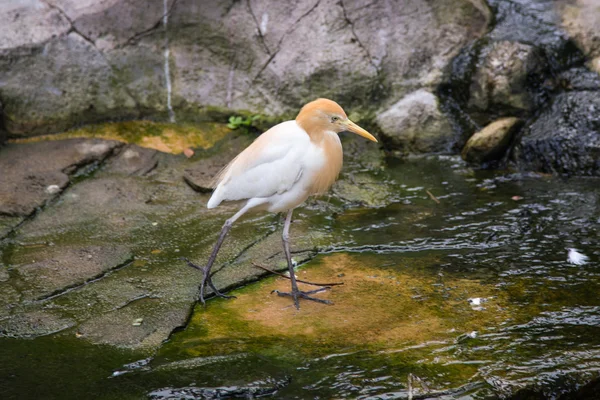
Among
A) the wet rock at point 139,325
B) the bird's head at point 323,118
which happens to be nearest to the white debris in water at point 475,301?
the bird's head at point 323,118

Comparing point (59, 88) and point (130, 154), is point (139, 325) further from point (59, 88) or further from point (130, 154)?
point (59, 88)

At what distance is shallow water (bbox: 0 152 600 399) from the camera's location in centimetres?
313

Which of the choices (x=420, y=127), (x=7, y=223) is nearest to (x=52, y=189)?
(x=7, y=223)

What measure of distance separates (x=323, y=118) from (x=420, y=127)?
3104 mm

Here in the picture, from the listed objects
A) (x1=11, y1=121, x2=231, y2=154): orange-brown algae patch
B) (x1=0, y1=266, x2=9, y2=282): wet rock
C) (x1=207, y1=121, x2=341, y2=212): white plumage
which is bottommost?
(x1=0, y1=266, x2=9, y2=282): wet rock

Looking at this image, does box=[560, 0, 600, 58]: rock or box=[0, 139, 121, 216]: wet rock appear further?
box=[560, 0, 600, 58]: rock

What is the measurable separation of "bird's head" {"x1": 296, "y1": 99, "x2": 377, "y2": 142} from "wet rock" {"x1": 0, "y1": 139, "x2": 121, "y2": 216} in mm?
2639

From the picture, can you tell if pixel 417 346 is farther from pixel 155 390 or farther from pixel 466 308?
pixel 155 390

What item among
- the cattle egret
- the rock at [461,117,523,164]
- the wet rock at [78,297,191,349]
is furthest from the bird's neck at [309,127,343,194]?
the rock at [461,117,523,164]

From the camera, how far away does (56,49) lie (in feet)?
21.7

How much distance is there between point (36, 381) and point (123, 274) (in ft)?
4.11

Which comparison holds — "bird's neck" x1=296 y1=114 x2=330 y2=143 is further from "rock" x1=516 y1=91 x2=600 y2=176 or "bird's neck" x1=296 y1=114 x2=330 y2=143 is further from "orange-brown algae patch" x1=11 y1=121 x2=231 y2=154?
"rock" x1=516 y1=91 x2=600 y2=176

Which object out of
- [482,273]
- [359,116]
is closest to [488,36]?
[359,116]

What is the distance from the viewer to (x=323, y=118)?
13.0ft
